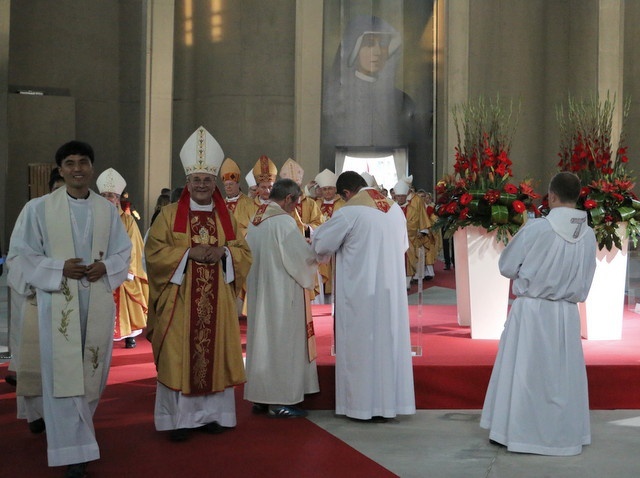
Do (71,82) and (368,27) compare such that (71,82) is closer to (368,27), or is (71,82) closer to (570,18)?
(368,27)

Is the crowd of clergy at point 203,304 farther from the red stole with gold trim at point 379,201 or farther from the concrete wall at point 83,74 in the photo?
→ the concrete wall at point 83,74

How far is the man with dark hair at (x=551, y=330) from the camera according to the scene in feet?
18.7

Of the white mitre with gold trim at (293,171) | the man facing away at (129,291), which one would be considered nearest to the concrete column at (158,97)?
the white mitre with gold trim at (293,171)

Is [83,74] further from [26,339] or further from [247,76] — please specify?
[26,339]

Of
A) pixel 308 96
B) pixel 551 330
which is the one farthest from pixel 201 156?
pixel 308 96

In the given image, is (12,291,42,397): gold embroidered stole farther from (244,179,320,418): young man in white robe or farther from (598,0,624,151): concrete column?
(598,0,624,151): concrete column

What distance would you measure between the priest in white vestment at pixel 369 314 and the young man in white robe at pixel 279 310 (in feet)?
0.69

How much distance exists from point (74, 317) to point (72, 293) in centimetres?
13

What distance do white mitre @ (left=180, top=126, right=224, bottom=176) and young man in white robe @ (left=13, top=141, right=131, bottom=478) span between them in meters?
1.03

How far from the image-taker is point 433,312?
1056 centimetres

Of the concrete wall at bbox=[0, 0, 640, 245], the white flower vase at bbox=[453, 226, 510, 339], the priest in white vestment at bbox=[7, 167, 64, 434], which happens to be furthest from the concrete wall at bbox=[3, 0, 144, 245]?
the priest in white vestment at bbox=[7, 167, 64, 434]

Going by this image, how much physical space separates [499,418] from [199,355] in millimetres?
1851

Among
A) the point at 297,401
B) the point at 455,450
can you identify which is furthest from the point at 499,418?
the point at 297,401

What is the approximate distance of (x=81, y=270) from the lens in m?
5.12
